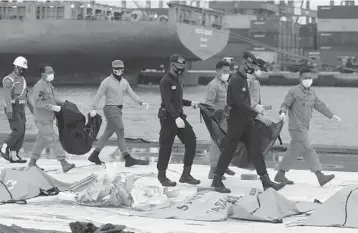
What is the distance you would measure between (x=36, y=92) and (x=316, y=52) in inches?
3211

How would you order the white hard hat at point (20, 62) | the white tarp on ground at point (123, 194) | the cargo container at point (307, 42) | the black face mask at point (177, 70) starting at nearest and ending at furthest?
the white tarp on ground at point (123, 194) → the black face mask at point (177, 70) → the white hard hat at point (20, 62) → the cargo container at point (307, 42)

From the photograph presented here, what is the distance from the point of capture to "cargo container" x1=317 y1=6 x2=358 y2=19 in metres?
86.4

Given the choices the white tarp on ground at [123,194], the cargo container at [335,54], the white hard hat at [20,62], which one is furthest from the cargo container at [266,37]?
the white tarp on ground at [123,194]

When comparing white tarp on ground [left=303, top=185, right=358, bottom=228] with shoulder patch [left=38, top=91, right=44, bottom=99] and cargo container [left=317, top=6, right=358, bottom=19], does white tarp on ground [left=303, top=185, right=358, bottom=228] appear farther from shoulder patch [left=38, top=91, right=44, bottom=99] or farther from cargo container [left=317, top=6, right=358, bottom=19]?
cargo container [left=317, top=6, right=358, bottom=19]

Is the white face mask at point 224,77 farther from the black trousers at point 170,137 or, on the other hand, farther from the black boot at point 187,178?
the black boot at point 187,178

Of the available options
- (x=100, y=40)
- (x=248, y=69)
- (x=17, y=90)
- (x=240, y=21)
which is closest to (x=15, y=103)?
(x=17, y=90)

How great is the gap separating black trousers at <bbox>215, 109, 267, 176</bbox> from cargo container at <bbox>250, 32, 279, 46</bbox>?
3194 inches

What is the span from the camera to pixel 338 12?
87375 millimetres

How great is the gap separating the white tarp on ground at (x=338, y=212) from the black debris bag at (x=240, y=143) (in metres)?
2.44

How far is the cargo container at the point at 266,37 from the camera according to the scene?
297 feet

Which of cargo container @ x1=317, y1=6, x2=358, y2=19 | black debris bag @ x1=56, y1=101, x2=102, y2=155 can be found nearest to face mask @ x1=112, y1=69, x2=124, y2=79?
→ black debris bag @ x1=56, y1=101, x2=102, y2=155

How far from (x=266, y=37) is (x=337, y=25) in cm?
839

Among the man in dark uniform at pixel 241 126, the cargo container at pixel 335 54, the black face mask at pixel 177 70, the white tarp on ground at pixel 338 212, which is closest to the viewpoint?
the white tarp on ground at pixel 338 212

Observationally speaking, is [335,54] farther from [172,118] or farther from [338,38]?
[172,118]
